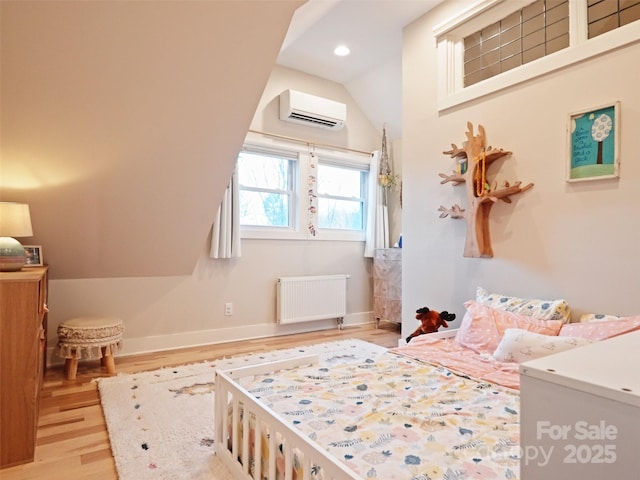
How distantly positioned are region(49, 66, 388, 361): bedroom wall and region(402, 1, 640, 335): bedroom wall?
131 cm

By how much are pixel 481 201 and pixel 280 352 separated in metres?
2.16

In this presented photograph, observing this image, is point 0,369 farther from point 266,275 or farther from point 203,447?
point 266,275

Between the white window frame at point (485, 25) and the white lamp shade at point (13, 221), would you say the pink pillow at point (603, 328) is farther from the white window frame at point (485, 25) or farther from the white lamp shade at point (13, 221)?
the white lamp shade at point (13, 221)

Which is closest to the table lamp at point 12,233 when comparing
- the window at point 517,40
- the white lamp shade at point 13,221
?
the white lamp shade at point 13,221

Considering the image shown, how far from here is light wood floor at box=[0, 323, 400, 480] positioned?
68.5 inches

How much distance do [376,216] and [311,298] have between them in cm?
134

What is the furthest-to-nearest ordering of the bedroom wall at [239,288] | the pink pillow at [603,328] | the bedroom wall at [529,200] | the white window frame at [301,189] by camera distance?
the white window frame at [301,189] → the bedroom wall at [239,288] → the bedroom wall at [529,200] → the pink pillow at [603,328]

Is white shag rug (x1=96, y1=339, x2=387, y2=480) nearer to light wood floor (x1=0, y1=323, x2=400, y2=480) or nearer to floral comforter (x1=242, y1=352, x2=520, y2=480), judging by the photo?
light wood floor (x1=0, y1=323, x2=400, y2=480)

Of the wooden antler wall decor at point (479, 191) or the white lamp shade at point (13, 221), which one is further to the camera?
the wooden antler wall decor at point (479, 191)

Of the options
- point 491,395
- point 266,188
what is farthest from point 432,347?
point 266,188

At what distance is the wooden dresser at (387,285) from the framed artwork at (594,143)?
7.13ft

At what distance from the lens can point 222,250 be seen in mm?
3824

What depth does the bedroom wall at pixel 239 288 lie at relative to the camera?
3.47 m

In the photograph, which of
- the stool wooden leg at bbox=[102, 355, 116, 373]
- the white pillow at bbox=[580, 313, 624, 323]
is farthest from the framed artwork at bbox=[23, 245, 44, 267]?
the white pillow at bbox=[580, 313, 624, 323]
